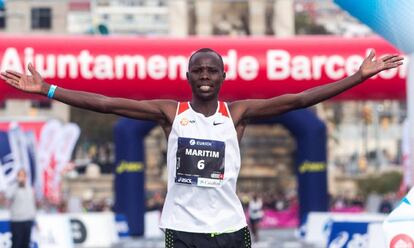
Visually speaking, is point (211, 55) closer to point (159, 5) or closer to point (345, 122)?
point (345, 122)

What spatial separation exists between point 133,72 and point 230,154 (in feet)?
→ 36.7

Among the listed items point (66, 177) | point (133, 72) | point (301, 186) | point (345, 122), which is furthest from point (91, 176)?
point (133, 72)

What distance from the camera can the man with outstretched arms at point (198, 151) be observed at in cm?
582

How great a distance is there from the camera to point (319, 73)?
1700cm

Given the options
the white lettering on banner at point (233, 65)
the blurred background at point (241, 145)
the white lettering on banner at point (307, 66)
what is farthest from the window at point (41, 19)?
the white lettering on banner at point (307, 66)

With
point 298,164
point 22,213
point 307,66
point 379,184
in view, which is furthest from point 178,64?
point 379,184

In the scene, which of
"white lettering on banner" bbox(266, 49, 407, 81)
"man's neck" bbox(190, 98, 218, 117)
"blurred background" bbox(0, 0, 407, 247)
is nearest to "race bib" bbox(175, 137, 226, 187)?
"man's neck" bbox(190, 98, 218, 117)

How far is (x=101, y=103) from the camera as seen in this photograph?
6004mm

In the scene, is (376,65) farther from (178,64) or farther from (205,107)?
(178,64)

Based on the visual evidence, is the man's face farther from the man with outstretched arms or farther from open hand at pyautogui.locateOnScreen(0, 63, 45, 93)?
open hand at pyautogui.locateOnScreen(0, 63, 45, 93)

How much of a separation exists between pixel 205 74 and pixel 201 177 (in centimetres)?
51

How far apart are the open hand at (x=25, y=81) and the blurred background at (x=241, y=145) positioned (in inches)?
400

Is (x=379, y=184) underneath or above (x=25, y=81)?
underneath

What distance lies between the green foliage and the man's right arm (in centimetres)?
6572
